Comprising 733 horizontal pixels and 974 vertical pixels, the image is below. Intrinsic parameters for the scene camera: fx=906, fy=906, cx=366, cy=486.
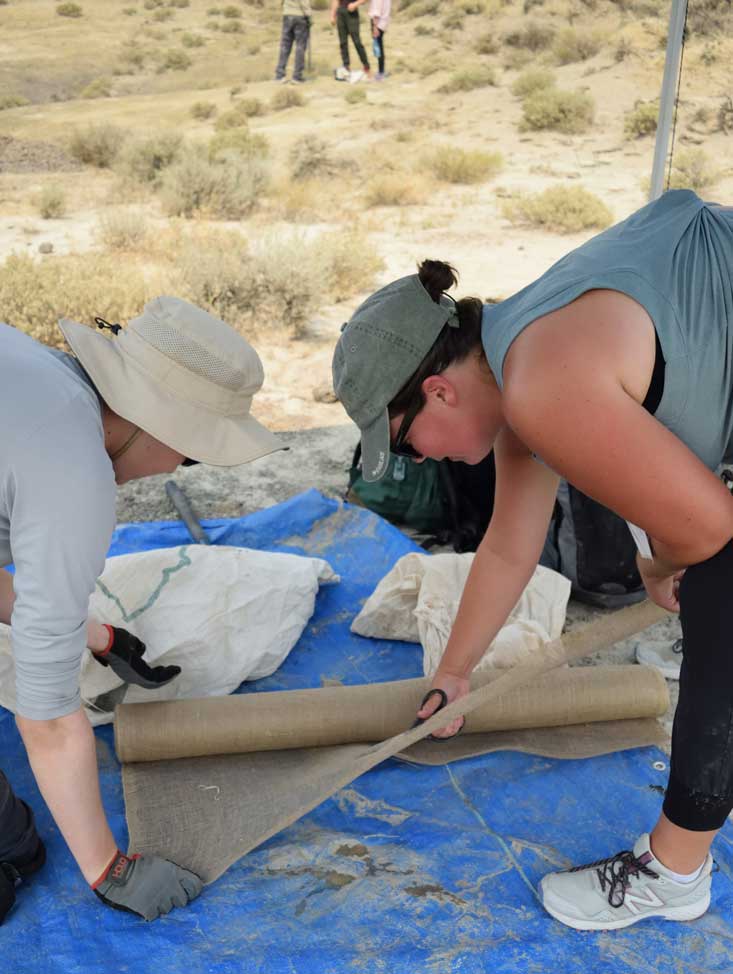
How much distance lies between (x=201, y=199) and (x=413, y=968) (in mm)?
9620

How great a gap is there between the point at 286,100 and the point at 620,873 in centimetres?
1540

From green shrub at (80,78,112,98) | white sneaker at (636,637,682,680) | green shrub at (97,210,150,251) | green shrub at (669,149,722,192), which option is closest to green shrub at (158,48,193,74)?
green shrub at (80,78,112,98)

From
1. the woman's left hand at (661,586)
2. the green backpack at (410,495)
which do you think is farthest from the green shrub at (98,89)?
the woman's left hand at (661,586)

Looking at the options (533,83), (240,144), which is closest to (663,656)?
(240,144)

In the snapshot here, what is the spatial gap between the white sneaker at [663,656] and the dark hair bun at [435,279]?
1.56 meters

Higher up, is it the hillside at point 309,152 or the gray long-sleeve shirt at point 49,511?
the gray long-sleeve shirt at point 49,511

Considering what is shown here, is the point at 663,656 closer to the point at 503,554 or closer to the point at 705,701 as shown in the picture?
the point at 503,554

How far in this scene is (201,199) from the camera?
10.1 m

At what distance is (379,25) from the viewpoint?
52.1 feet

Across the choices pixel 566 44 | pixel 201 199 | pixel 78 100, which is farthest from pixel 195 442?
pixel 566 44

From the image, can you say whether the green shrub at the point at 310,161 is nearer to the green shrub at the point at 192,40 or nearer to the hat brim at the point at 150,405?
the green shrub at the point at 192,40

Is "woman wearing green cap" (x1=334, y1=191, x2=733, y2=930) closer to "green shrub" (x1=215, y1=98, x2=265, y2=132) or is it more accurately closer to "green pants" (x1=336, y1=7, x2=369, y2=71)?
"green shrub" (x1=215, y1=98, x2=265, y2=132)

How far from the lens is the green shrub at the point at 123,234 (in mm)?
8492

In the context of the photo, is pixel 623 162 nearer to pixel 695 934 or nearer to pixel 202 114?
pixel 202 114
